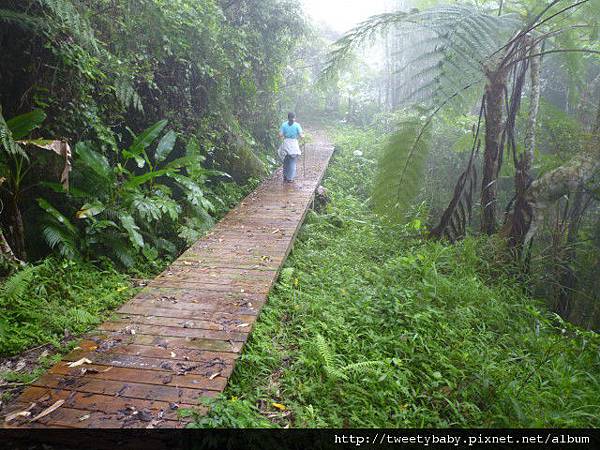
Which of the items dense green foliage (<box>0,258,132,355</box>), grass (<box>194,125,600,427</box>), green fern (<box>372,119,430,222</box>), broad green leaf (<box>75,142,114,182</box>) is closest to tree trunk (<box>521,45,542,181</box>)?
grass (<box>194,125,600,427</box>)

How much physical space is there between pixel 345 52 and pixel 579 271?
5.16 meters

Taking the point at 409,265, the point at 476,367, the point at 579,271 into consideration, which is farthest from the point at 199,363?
the point at 579,271

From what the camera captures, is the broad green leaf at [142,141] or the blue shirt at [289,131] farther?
the blue shirt at [289,131]

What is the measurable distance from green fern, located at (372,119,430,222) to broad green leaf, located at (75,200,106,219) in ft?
10.6

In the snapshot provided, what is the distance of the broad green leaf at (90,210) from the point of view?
4434 millimetres

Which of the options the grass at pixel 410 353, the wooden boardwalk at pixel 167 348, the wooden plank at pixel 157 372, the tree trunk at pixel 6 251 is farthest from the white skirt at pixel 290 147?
the wooden plank at pixel 157 372

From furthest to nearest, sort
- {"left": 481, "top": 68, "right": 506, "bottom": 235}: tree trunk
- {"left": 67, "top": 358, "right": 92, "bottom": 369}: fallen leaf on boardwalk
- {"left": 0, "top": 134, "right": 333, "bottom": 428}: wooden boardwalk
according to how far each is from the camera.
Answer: {"left": 481, "top": 68, "right": 506, "bottom": 235}: tree trunk
{"left": 67, "top": 358, "right": 92, "bottom": 369}: fallen leaf on boardwalk
{"left": 0, "top": 134, "right": 333, "bottom": 428}: wooden boardwalk

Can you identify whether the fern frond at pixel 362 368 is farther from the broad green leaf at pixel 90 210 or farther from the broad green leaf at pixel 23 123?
the broad green leaf at pixel 23 123

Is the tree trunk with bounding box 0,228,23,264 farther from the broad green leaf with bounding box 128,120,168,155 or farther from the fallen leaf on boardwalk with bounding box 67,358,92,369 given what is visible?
the broad green leaf with bounding box 128,120,168,155

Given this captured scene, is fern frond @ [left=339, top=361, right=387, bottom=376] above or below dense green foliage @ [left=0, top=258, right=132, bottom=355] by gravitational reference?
below

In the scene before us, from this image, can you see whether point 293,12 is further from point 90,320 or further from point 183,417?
point 183,417

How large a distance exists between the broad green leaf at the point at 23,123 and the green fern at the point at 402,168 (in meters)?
3.63

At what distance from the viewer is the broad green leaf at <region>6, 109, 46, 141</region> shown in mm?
3945

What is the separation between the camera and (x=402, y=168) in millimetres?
4457
